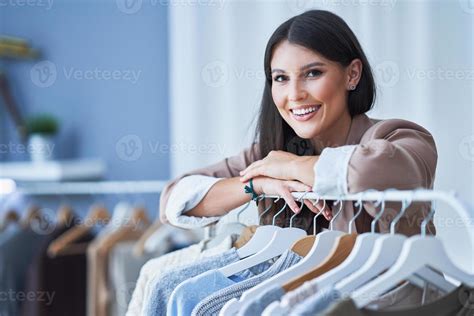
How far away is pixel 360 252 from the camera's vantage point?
36.2 inches

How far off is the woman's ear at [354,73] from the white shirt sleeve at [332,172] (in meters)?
0.31

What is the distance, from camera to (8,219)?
2.47 metres

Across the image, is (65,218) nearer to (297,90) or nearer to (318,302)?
(297,90)

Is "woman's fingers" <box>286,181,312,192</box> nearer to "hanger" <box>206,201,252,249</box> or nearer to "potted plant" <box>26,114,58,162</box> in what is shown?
"hanger" <box>206,201,252,249</box>

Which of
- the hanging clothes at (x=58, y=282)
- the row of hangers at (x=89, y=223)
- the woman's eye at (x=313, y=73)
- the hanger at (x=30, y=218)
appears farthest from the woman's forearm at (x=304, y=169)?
the hanger at (x=30, y=218)

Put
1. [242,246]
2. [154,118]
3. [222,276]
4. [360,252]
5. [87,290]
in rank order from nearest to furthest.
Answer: [360,252]
[222,276]
[242,246]
[87,290]
[154,118]

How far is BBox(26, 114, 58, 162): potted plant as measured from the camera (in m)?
3.19

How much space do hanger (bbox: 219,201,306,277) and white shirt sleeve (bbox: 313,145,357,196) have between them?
0.13m

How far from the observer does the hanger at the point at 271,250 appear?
1.13 metres

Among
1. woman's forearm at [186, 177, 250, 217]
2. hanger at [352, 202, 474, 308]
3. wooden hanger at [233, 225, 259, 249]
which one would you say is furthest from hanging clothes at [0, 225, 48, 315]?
hanger at [352, 202, 474, 308]

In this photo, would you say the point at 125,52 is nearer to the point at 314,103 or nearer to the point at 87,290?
the point at 87,290

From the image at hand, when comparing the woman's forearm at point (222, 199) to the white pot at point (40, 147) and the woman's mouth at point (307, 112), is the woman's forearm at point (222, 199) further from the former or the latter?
the white pot at point (40, 147)

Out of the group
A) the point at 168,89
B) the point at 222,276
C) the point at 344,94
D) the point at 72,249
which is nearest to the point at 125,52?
the point at 168,89

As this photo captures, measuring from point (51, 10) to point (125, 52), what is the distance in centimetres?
47
